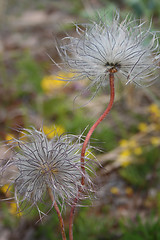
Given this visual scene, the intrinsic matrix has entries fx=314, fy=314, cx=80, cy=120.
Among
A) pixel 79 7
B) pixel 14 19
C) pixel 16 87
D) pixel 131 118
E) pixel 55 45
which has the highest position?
pixel 14 19

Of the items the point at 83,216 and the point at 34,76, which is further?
the point at 34,76

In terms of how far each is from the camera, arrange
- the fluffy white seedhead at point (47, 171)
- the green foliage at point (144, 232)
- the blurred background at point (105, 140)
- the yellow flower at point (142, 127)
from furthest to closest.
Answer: the yellow flower at point (142, 127), the green foliage at point (144, 232), the blurred background at point (105, 140), the fluffy white seedhead at point (47, 171)

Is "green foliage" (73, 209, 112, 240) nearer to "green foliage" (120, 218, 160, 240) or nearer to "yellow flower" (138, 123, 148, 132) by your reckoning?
"green foliage" (120, 218, 160, 240)

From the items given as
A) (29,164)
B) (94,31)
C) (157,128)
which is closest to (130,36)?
(94,31)

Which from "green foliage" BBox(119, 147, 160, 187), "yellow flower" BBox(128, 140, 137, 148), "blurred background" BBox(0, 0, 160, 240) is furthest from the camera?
"yellow flower" BBox(128, 140, 137, 148)

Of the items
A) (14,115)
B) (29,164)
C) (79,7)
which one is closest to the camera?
(29,164)

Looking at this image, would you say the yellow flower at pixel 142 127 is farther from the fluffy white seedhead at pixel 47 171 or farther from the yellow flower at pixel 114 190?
the fluffy white seedhead at pixel 47 171

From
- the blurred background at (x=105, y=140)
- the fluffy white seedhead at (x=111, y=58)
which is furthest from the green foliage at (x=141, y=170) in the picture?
the fluffy white seedhead at (x=111, y=58)

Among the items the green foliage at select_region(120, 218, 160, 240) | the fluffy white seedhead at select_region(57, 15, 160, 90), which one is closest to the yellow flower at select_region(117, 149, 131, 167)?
the green foliage at select_region(120, 218, 160, 240)

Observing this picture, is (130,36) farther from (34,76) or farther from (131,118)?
(34,76)
